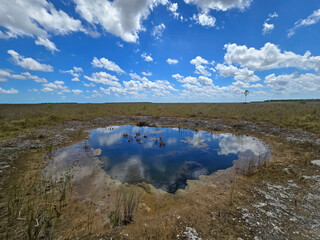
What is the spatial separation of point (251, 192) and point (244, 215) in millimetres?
1442

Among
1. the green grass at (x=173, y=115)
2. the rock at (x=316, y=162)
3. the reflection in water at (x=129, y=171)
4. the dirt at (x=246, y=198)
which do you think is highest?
the green grass at (x=173, y=115)

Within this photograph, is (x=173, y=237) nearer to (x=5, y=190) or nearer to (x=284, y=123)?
(x=5, y=190)

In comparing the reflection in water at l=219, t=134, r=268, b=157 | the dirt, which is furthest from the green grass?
the dirt

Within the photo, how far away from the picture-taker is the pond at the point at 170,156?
6.27m

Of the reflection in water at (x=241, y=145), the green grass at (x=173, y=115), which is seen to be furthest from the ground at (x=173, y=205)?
the green grass at (x=173, y=115)

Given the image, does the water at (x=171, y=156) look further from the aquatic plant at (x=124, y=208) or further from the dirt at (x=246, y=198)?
the aquatic plant at (x=124, y=208)

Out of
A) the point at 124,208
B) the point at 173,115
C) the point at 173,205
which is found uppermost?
the point at 173,115

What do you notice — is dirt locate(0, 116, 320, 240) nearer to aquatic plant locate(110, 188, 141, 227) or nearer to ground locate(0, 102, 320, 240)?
ground locate(0, 102, 320, 240)

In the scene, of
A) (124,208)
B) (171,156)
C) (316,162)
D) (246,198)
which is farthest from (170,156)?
(316,162)

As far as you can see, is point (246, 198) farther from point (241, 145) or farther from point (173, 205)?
point (241, 145)

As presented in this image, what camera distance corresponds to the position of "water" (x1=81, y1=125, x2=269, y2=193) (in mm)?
6266

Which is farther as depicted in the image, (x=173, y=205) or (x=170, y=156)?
(x=170, y=156)

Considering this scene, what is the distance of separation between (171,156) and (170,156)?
0.21 feet

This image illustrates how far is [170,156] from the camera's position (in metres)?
8.45
